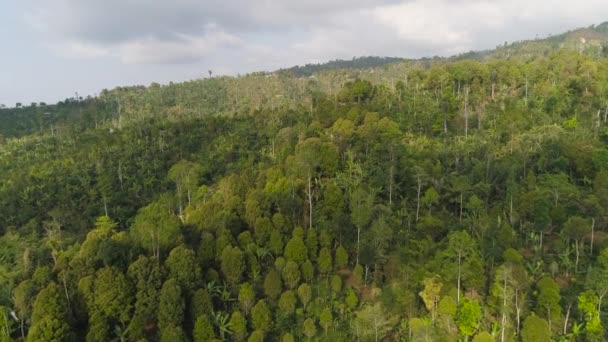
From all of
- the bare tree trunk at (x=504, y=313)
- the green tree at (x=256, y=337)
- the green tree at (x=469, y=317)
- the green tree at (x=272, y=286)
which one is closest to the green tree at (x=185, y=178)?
the green tree at (x=272, y=286)

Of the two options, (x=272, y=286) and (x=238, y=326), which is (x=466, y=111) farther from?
(x=238, y=326)

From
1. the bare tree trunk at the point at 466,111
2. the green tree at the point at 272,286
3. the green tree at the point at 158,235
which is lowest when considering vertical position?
the green tree at the point at 272,286

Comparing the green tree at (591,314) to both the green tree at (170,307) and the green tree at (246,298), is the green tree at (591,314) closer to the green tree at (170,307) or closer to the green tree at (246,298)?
the green tree at (246,298)

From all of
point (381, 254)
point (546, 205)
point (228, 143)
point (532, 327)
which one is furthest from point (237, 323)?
point (228, 143)

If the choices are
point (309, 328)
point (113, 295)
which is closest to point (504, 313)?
point (309, 328)

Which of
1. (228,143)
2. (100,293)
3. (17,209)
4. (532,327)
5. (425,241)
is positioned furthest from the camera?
(228,143)

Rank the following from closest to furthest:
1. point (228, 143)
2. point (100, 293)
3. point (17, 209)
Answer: point (100, 293) → point (17, 209) → point (228, 143)

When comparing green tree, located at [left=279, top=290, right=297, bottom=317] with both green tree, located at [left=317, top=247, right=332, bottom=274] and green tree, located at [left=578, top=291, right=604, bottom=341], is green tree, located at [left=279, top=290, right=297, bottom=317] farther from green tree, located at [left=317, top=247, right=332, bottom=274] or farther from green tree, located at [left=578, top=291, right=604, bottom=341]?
green tree, located at [left=578, top=291, right=604, bottom=341]

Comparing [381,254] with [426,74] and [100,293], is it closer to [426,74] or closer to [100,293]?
[100,293]
